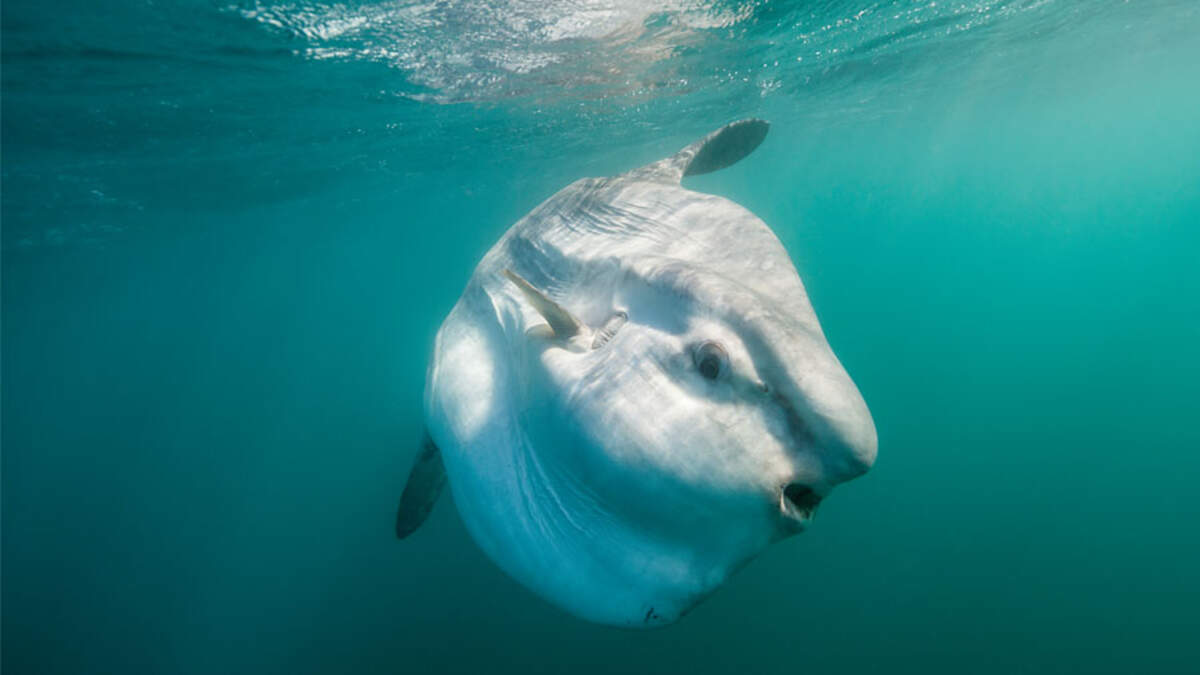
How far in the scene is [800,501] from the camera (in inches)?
55.4

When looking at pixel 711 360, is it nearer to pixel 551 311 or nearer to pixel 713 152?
pixel 551 311

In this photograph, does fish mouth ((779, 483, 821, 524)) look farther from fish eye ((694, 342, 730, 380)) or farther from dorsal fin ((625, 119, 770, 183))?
dorsal fin ((625, 119, 770, 183))

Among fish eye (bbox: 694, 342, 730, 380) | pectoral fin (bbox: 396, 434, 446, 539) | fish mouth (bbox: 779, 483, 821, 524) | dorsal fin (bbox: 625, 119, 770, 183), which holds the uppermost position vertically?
fish eye (bbox: 694, 342, 730, 380)

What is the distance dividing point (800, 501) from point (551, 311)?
955 mm

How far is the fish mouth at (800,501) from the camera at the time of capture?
1328 millimetres

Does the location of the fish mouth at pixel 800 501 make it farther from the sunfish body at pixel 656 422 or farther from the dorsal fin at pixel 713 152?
the dorsal fin at pixel 713 152

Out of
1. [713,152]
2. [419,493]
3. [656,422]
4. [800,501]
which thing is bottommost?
[419,493]

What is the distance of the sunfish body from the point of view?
1313mm

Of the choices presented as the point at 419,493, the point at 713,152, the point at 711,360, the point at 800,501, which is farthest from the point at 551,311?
the point at 419,493

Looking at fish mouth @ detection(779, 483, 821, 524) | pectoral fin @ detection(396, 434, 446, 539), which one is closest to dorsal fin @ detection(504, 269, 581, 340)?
fish mouth @ detection(779, 483, 821, 524)

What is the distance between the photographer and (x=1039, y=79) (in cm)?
2322

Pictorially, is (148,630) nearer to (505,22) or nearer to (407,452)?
(407,452)

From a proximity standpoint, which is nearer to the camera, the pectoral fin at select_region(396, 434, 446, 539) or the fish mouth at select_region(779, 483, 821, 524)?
the fish mouth at select_region(779, 483, 821, 524)

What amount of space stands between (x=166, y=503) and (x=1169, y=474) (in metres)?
32.6
